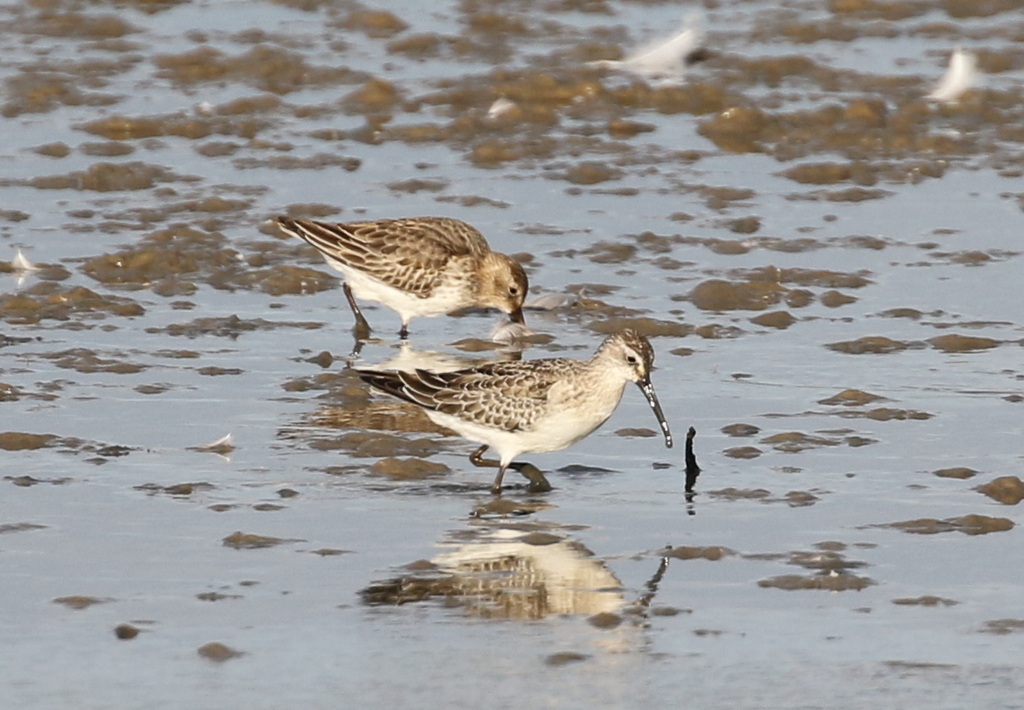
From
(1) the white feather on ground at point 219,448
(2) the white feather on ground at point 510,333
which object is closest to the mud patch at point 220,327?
(2) the white feather on ground at point 510,333

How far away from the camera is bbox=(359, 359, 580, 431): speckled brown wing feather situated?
9.87m

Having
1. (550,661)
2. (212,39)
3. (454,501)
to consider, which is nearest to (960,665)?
(550,661)

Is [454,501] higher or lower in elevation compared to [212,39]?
lower

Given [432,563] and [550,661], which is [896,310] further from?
[550,661]

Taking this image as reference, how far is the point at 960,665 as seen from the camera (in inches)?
285

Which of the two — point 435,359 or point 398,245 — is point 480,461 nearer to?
point 435,359

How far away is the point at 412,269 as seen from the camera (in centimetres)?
1338

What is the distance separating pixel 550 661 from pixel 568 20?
16324 mm

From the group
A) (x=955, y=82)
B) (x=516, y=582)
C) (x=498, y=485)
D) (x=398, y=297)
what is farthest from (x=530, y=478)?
(x=955, y=82)

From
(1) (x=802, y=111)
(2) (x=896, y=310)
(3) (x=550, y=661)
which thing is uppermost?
(1) (x=802, y=111)

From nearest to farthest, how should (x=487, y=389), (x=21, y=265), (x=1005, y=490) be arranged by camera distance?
(x=1005, y=490) → (x=487, y=389) → (x=21, y=265)

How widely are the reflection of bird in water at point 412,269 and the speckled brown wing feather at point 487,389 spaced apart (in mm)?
2829

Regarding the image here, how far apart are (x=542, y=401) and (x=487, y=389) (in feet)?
1.03

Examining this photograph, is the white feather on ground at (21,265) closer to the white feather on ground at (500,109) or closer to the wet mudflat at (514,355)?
the wet mudflat at (514,355)
